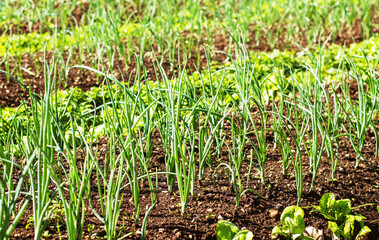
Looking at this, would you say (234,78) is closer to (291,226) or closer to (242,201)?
(242,201)

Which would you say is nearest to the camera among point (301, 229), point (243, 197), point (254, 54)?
point (301, 229)

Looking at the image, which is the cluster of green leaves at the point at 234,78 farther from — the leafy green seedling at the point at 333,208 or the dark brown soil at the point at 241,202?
the leafy green seedling at the point at 333,208

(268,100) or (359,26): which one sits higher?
(359,26)

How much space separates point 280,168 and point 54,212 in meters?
1.27

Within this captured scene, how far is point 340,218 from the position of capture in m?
2.06

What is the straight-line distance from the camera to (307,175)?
7.99 ft

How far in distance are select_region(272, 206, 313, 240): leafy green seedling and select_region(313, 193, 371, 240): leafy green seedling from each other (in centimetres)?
14

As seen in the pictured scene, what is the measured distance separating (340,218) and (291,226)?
0.91 feet

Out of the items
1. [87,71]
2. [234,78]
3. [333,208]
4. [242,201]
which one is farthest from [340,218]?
[87,71]

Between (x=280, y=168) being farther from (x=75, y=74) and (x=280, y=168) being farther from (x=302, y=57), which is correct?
(x=75, y=74)

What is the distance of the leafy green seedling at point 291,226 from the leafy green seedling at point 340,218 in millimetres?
138

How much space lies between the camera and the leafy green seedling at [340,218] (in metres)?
1.98

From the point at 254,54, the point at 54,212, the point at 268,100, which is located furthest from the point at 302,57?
the point at 54,212

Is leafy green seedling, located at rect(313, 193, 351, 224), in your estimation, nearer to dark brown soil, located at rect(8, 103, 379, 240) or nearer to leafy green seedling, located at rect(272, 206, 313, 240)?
dark brown soil, located at rect(8, 103, 379, 240)
